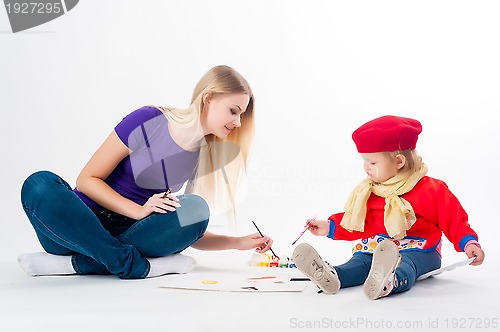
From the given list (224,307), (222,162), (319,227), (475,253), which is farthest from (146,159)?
(475,253)

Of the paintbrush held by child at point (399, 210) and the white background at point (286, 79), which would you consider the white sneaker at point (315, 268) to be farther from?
the white background at point (286, 79)

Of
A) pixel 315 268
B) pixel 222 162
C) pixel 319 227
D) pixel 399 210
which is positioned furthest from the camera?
pixel 222 162

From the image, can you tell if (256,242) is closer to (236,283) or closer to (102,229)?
(236,283)

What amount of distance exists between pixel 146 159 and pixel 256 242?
1.33ft

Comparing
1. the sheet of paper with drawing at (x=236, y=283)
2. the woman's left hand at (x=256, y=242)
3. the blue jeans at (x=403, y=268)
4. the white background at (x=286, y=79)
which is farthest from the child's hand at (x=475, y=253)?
the white background at (x=286, y=79)

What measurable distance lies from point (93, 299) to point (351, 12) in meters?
2.18

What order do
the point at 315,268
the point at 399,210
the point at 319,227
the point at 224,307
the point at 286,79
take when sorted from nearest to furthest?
1. the point at 224,307
2. the point at 315,268
3. the point at 399,210
4. the point at 319,227
5. the point at 286,79

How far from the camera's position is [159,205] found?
1.95m

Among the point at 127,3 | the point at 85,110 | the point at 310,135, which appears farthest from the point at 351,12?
the point at 85,110

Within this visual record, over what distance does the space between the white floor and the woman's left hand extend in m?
0.28

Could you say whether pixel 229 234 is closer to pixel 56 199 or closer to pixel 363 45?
pixel 56 199

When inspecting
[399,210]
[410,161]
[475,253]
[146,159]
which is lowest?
[475,253]

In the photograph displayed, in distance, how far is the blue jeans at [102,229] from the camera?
188cm

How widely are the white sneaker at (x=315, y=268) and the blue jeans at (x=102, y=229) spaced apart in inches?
17.9
